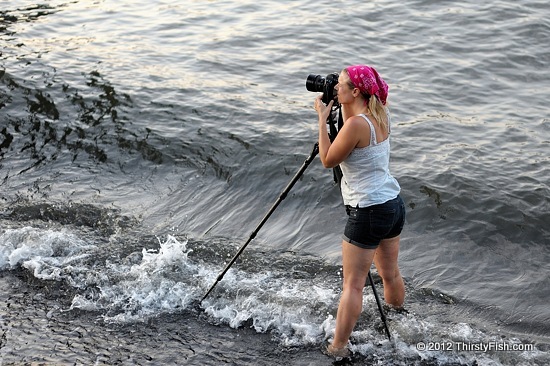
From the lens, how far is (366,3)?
42.4ft

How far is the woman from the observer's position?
464cm

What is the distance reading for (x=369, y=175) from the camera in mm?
4809

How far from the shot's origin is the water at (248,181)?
5.52 metres

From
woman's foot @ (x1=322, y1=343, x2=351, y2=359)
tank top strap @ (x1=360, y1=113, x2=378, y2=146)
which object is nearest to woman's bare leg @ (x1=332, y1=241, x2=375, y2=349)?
woman's foot @ (x1=322, y1=343, x2=351, y2=359)

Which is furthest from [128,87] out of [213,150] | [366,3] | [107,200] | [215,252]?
[366,3]

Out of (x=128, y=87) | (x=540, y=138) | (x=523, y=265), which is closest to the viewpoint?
(x=523, y=265)

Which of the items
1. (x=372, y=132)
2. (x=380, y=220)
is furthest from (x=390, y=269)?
(x=372, y=132)

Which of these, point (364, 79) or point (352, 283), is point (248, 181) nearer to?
point (352, 283)

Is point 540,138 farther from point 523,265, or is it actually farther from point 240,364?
point 240,364

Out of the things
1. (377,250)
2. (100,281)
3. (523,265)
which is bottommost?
(523,265)

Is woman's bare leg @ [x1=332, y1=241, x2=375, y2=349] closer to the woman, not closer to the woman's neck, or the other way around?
the woman

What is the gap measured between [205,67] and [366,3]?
3.71 metres

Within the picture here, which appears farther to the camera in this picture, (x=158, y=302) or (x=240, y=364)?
(x=158, y=302)

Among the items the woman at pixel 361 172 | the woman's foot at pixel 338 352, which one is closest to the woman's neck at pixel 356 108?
the woman at pixel 361 172
